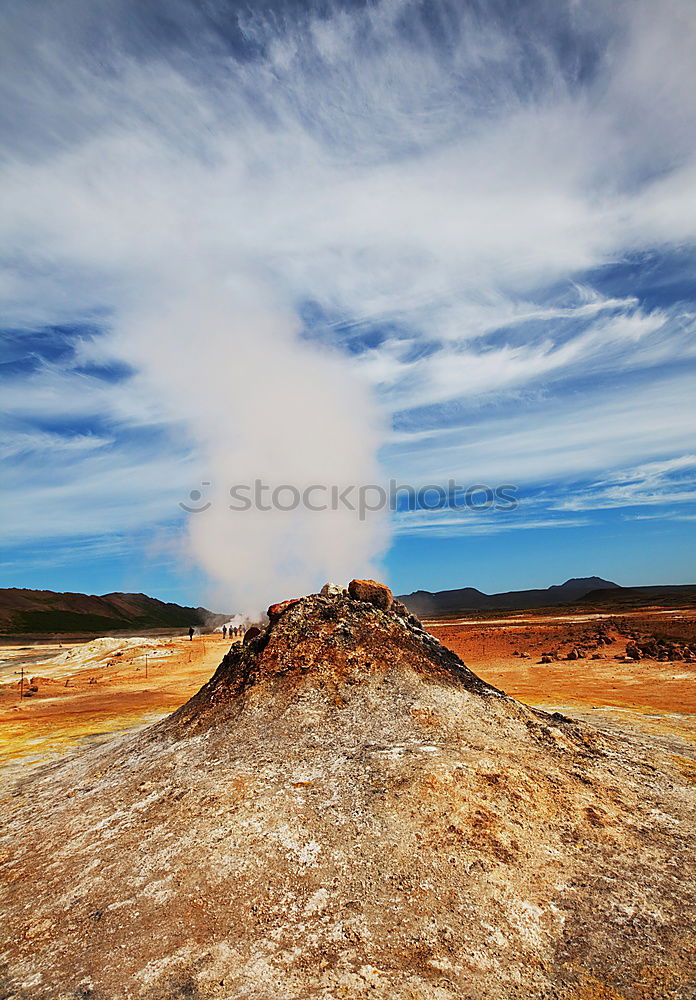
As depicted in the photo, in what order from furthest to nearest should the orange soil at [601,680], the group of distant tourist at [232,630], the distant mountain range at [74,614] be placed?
the distant mountain range at [74,614], the group of distant tourist at [232,630], the orange soil at [601,680]

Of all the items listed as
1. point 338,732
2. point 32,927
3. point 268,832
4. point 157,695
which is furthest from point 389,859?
point 157,695

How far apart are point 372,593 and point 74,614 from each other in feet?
539

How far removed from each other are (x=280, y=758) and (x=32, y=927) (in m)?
3.15

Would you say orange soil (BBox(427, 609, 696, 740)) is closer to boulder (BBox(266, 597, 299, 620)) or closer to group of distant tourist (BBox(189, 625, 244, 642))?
boulder (BBox(266, 597, 299, 620))

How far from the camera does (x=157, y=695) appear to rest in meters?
23.4

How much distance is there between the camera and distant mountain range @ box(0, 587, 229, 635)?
131250 millimetres

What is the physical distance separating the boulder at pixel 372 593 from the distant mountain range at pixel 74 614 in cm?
11394

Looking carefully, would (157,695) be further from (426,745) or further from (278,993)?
(278,993)

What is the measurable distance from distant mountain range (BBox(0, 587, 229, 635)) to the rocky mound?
382 ft

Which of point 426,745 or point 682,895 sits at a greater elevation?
point 426,745

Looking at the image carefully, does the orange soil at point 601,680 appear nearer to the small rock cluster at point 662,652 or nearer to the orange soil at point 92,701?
the small rock cluster at point 662,652

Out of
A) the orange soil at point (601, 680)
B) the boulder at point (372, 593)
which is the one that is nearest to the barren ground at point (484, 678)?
the orange soil at point (601, 680)

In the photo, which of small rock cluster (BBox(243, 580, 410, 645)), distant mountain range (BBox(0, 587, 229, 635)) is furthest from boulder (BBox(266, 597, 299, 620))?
distant mountain range (BBox(0, 587, 229, 635))

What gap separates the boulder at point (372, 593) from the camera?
38.0 ft
